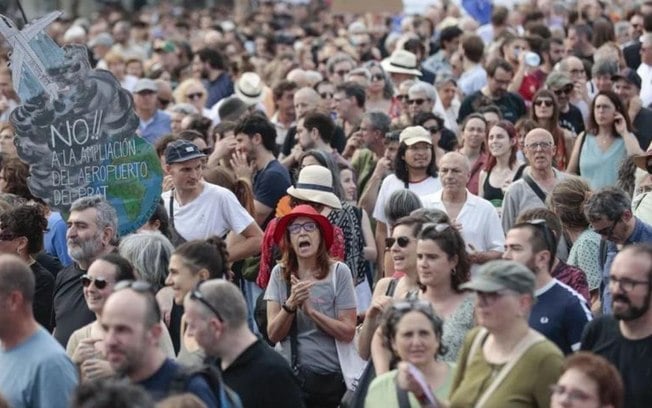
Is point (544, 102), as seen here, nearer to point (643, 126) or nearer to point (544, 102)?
point (544, 102)

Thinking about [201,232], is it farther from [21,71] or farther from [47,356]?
[47,356]

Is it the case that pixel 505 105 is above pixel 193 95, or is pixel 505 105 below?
below

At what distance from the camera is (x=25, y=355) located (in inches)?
297

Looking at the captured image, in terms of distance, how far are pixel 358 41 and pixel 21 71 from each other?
52.6 feet

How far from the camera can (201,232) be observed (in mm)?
11305

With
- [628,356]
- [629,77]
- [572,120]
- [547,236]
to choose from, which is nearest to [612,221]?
[547,236]

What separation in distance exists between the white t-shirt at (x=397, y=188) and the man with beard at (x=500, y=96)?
13.9 ft

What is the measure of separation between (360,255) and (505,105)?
5907 mm

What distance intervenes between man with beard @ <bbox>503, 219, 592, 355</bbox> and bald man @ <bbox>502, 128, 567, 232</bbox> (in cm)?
316

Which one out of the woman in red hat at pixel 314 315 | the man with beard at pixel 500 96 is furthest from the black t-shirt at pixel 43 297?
the man with beard at pixel 500 96

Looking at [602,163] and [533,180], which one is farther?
[602,163]

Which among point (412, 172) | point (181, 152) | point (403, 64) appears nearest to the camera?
point (181, 152)

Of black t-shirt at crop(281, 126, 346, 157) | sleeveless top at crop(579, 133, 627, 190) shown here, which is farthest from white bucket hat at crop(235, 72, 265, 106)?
sleeveless top at crop(579, 133, 627, 190)

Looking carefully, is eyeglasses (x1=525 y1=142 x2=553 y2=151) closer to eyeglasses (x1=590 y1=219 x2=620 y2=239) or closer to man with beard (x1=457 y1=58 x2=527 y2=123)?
eyeglasses (x1=590 y1=219 x2=620 y2=239)
